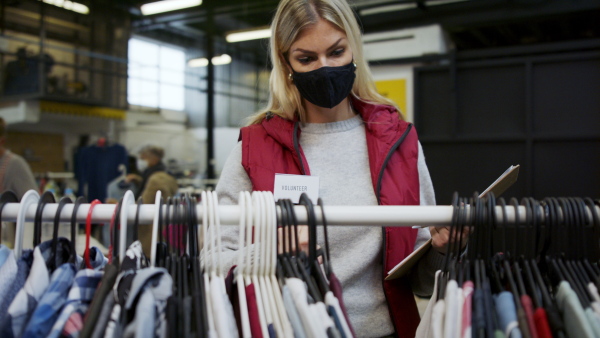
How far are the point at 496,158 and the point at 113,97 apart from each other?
10785mm

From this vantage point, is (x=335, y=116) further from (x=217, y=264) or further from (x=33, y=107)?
(x=33, y=107)

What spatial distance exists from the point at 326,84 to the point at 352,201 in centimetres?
30

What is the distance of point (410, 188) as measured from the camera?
1229mm

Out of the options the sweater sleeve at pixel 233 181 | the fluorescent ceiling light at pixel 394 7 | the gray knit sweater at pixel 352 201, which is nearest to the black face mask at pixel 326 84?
the gray knit sweater at pixel 352 201

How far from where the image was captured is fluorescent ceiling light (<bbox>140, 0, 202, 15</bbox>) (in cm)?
909

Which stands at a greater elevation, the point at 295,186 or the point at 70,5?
the point at 70,5

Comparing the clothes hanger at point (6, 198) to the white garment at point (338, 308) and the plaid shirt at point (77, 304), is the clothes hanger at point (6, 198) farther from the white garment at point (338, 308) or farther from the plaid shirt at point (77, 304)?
the white garment at point (338, 308)

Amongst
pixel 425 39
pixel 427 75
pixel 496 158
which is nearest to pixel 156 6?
pixel 425 39

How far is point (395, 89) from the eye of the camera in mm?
4543

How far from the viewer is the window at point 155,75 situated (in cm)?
1274

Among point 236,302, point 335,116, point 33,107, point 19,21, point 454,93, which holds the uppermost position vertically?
point 19,21

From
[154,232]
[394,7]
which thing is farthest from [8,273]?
[394,7]

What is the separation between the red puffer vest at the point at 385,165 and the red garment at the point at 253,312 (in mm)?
437

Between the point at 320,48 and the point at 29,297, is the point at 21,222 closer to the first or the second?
the point at 29,297
